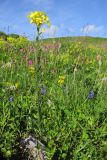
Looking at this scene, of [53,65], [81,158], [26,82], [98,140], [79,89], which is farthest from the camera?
[53,65]

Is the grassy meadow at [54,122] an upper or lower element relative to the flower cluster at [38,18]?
lower

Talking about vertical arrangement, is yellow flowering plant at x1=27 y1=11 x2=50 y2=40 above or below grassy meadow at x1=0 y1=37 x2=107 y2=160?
above

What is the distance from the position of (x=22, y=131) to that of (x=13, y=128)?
0.36 m

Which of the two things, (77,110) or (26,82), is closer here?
(77,110)

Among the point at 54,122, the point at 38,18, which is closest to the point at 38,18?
the point at 38,18

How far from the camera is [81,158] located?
190 inches

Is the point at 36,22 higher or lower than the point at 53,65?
higher

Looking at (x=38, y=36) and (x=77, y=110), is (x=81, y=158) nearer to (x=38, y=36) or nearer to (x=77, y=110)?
(x=77, y=110)

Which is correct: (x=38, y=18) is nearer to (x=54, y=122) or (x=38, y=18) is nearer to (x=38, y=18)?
(x=38, y=18)

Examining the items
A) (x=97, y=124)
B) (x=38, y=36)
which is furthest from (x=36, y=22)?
(x=97, y=124)

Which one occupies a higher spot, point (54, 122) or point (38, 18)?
point (38, 18)

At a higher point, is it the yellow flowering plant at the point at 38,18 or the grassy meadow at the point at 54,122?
the yellow flowering plant at the point at 38,18

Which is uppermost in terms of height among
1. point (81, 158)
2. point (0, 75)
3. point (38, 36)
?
point (38, 36)

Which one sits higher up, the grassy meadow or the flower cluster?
the flower cluster
